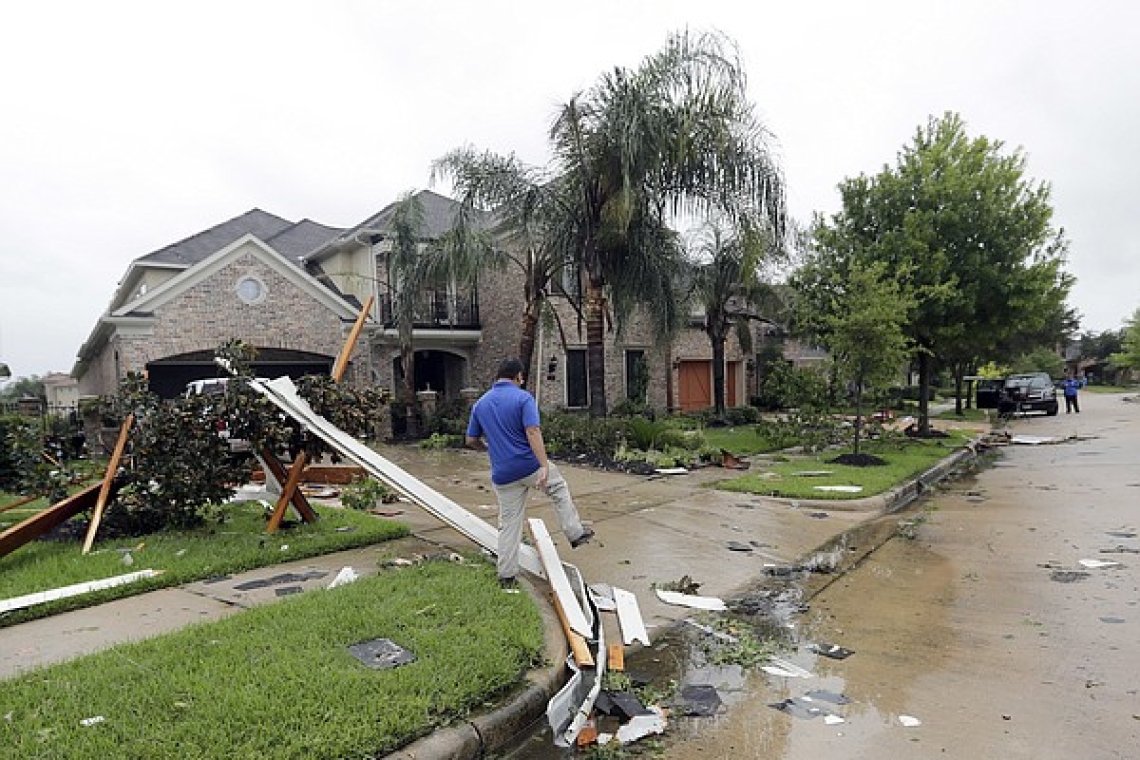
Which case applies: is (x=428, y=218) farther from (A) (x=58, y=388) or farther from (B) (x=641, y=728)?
(A) (x=58, y=388)

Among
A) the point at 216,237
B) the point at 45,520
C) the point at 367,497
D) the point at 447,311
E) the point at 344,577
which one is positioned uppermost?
the point at 216,237

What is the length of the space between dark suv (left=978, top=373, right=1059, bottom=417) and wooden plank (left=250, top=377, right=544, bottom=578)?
99.4 feet

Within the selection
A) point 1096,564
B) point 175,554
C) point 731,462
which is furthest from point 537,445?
point 731,462

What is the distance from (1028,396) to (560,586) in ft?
102

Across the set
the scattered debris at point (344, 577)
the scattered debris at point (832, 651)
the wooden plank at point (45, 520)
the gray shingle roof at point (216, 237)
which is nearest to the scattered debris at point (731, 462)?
the scattered debris at point (832, 651)

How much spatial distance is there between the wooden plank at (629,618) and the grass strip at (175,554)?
2.87 meters

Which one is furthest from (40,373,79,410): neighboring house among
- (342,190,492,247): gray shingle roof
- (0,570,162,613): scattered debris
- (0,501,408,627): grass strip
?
(0,570,162,613): scattered debris

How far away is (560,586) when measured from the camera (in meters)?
5.17

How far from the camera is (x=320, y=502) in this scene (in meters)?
9.94

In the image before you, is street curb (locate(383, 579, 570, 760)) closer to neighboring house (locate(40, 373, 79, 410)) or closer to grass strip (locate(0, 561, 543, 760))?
grass strip (locate(0, 561, 543, 760))

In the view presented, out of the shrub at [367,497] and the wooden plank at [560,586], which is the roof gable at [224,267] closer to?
the shrub at [367,497]

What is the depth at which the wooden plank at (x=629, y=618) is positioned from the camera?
16.2 ft

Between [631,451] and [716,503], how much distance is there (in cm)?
417

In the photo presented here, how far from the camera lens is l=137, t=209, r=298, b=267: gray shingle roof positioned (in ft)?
63.1
